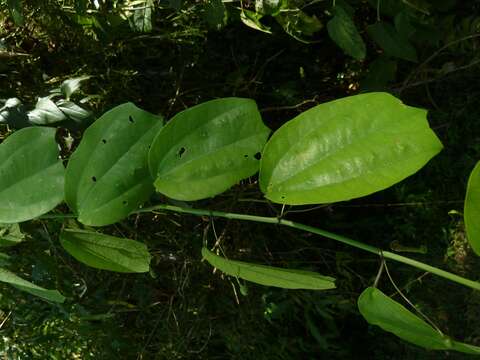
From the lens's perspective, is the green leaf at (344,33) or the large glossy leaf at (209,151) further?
the green leaf at (344,33)

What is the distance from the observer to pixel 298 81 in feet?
4.83

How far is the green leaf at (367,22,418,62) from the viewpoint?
1.24 metres

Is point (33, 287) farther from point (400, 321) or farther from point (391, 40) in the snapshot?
point (391, 40)

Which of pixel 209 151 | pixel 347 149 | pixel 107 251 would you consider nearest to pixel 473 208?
pixel 347 149

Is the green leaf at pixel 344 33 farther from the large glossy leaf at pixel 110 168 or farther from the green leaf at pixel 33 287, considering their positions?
the green leaf at pixel 33 287

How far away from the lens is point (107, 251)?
67 cm

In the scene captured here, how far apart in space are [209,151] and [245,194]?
0.68 meters

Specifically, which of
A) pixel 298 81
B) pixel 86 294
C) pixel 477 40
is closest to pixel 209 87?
pixel 298 81

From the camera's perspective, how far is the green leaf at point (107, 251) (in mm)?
657

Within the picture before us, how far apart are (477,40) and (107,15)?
90 centimetres

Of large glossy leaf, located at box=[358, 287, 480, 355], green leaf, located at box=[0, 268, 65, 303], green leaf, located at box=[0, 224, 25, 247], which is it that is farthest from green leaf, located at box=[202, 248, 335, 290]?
green leaf, located at box=[0, 224, 25, 247]

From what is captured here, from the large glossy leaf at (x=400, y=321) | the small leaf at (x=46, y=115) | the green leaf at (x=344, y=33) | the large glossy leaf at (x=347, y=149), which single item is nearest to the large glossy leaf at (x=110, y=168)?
the large glossy leaf at (x=347, y=149)

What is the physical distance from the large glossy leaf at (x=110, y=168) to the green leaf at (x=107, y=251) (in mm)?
53

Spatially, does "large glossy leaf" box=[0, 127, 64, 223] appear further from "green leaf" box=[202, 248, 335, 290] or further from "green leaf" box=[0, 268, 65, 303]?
"green leaf" box=[202, 248, 335, 290]
